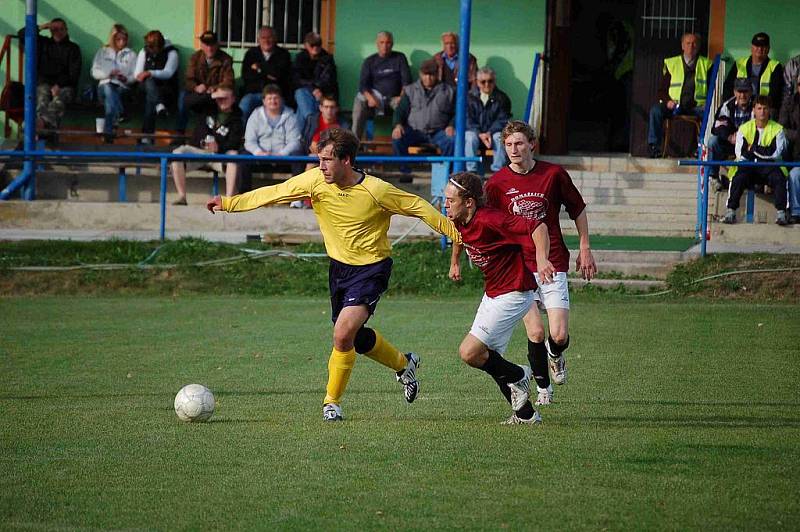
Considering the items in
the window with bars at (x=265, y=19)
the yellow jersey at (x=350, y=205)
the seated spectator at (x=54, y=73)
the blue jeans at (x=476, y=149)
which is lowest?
the yellow jersey at (x=350, y=205)

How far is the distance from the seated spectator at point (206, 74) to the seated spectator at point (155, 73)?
0.45 m

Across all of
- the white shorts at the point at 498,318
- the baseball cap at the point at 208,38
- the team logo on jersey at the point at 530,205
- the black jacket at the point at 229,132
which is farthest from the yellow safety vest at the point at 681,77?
the white shorts at the point at 498,318

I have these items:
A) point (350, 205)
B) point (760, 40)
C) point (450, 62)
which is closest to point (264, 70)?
point (450, 62)

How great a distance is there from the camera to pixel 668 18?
67.6ft

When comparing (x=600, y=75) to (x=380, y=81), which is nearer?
(x=380, y=81)

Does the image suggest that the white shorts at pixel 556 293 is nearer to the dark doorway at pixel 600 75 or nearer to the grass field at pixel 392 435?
the grass field at pixel 392 435

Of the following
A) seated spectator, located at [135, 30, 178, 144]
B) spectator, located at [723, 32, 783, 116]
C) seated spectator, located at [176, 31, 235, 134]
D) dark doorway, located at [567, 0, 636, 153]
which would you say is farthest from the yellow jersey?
dark doorway, located at [567, 0, 636, 153]

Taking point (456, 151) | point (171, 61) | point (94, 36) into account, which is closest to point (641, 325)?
point (456, 151)

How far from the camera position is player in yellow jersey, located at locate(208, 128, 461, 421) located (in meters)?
8.21

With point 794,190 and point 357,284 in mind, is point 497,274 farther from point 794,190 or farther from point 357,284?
point 794,190

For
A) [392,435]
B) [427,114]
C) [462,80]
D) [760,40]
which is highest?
[760,40]

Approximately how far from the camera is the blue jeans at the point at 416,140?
60.7ft

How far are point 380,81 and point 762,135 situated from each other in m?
5.84

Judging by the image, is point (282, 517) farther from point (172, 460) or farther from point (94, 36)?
point (94, 36)
